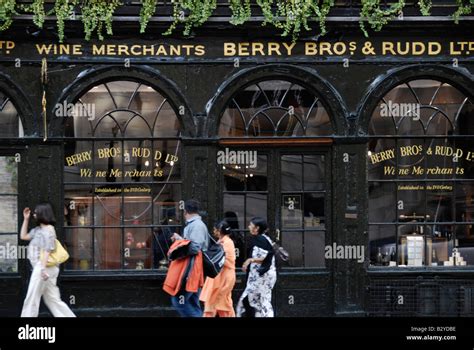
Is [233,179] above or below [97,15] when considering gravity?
below

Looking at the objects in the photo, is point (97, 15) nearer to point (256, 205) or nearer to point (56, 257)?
point (256, 205)

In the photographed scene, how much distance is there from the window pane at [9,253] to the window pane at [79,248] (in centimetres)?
73

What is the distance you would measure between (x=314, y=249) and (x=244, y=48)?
11.0 ft

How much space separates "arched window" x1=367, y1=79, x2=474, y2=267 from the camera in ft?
45.2

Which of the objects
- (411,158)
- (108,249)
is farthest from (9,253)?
(411,158)

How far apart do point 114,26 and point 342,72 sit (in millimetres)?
3632

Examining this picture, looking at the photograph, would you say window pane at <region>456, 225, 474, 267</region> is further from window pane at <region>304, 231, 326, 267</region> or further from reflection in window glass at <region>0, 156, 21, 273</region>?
reflection in window glass at <region>0, 156, 21, 273</region>

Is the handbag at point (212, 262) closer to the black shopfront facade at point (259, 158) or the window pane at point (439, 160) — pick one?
the black shopfront facade at point (259, 158)

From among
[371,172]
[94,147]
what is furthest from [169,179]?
[371,172]

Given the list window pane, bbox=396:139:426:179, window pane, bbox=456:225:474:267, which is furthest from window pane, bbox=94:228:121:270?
window pane, bbox=456:225:474:267

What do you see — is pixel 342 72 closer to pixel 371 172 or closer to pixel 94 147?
pixel 371 172

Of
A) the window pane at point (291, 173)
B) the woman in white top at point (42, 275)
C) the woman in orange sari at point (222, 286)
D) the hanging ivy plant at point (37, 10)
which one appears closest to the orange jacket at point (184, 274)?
the woman in orange sari at point (222, 286)

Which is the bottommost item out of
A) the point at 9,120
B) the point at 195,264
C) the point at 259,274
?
the point at 259,274

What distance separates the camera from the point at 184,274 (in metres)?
11.4
